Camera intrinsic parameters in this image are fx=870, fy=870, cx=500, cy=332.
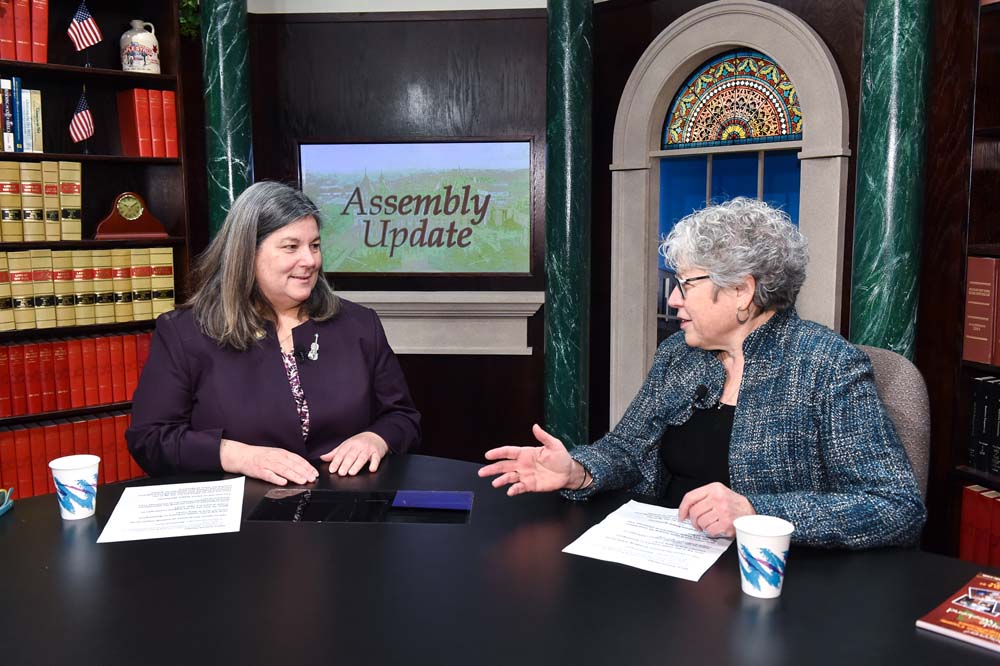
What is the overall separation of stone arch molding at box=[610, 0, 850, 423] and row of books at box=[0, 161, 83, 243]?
2.48 meters

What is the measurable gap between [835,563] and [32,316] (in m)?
3.32

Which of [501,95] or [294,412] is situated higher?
[501,95]

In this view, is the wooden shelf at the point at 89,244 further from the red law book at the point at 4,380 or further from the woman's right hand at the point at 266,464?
the woman's right hand at the point at 266,464

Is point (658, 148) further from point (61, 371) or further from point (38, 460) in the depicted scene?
point (38, 460)

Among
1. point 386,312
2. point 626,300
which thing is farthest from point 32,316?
point 626,300

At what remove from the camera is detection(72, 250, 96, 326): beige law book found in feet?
12.1

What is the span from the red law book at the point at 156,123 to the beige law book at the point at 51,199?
0.42m

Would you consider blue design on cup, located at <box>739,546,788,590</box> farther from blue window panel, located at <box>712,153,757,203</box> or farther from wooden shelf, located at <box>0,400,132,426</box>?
wooden shelf, located at <box>0,400,132,426</box>

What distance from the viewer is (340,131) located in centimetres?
464

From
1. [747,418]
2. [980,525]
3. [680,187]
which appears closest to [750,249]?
[747,418]

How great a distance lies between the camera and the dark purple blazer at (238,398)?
212cm

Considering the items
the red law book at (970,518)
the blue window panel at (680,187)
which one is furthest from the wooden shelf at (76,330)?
the red law book at (970,518)

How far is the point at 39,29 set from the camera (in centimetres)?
349

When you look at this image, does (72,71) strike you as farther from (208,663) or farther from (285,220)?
(208,663)
